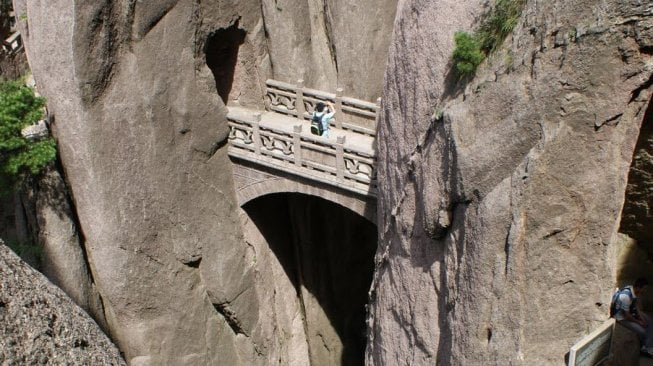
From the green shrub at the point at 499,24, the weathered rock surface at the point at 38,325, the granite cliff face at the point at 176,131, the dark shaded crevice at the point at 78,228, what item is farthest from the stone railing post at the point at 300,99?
the weathered rock surface at the point at 38,325

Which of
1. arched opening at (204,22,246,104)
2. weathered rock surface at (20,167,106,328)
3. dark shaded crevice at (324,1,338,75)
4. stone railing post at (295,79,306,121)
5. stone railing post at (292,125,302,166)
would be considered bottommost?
weathered rock surface at (20,167,106,328)

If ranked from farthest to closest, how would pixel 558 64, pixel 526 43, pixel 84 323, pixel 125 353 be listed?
pixel 125 353, pixel 526 43, pixel 558 64, pixel 84 323

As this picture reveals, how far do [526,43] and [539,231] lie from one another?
7.72 feet

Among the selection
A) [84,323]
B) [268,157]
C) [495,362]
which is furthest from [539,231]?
[268,157]

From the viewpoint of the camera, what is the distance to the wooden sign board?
898 centimetres

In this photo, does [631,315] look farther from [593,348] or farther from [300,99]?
[300,99]

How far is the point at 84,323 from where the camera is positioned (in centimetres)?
672

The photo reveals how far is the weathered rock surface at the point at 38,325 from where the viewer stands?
18.2ft

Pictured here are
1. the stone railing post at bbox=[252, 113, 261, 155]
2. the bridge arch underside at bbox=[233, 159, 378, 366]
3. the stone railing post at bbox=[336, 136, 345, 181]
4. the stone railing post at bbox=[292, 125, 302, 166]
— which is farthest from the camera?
the bridge arch underside at bbox=[233, 159, 378, 366]

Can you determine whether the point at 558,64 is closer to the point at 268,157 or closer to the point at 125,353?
the point at 268,157

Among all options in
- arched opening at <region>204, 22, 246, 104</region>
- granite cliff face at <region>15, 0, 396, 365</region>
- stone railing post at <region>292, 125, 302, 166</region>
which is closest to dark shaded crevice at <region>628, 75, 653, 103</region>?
stone railing post at <region>292, 125, 302, 166</region>

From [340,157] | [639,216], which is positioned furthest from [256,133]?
[639,216]

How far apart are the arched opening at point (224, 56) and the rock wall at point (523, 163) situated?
5057 mm

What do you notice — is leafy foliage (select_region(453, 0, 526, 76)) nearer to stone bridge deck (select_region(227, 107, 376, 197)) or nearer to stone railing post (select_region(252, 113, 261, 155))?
stone bridge deck (select_region(227, 107, 376, 197))
